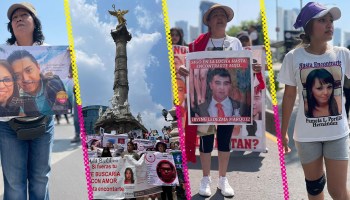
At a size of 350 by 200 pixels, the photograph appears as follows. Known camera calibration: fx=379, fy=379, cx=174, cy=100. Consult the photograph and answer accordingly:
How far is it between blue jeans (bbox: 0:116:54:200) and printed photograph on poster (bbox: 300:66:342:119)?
1894 mm

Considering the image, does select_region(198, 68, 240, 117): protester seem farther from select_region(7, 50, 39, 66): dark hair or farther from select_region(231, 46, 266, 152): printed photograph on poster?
select_region(231, 46, 266, 152): printed photograph on poster

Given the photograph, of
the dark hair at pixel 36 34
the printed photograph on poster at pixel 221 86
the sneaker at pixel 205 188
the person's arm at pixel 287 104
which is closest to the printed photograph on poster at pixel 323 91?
the person's arm at pixel 287 104

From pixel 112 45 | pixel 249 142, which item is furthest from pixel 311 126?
pixel 249 142

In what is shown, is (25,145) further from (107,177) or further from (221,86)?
(221,86)

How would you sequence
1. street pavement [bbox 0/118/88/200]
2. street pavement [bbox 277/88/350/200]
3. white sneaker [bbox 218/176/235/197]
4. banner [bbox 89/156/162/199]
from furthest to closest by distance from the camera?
street pavement [bbox 0/118/88/200], street pavement [bbox 277/88/350/200], white sneaker [bbox 218/176/235/197], banner [bbox 89/156/162/199]

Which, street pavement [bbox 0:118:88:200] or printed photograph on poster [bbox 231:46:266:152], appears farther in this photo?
printed photograph on poster [bbox 231:46:266:152]

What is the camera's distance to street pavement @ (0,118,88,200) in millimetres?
4312

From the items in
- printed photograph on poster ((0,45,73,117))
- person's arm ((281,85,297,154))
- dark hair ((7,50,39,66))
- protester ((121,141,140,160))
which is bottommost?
protester ((121,141,140,160))

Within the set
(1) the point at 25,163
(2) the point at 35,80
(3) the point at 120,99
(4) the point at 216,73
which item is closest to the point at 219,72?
(4) the point at 216,73

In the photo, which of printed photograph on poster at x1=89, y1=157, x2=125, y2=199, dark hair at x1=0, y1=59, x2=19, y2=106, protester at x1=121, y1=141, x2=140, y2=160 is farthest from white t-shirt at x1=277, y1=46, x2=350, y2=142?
dark hair at x1=0, y1=59, x2=19, y2=106

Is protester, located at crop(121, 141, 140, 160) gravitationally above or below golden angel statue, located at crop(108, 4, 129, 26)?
below

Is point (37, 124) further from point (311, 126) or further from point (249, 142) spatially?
point (249, 142)

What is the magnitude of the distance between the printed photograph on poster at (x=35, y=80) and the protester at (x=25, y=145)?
112 millimetres

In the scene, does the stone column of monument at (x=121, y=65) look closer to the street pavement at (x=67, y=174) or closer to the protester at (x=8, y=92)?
the protester at (x=8, y=92)
